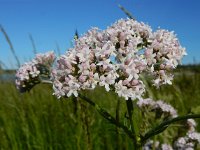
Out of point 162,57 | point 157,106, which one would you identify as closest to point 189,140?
point 157,106

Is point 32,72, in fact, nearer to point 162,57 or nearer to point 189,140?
point 162,57

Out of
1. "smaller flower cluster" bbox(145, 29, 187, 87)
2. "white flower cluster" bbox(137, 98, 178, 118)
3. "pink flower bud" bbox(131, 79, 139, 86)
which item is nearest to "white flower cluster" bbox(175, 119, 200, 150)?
"white flower cluster" bbox(137, 98, 178, 118)

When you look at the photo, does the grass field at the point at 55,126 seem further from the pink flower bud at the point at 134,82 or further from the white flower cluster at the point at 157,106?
the pink flower bud at the point at 134,82

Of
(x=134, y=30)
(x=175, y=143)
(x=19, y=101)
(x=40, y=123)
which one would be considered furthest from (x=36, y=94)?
(x=134, y=30)

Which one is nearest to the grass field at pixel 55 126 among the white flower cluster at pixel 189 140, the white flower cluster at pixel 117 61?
the white flower cluster at pixel 189 140

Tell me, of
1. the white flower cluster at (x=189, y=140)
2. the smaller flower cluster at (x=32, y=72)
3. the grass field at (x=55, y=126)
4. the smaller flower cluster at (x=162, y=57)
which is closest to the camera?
the smaller flower cluster at (x=162, y=57)

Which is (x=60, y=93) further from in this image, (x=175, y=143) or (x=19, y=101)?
(x=19, y=101)
